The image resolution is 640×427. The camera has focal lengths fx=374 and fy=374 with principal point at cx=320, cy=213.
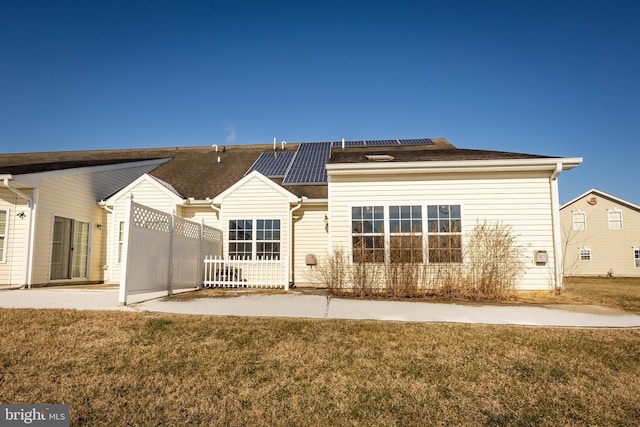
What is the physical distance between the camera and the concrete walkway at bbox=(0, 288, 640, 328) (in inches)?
251

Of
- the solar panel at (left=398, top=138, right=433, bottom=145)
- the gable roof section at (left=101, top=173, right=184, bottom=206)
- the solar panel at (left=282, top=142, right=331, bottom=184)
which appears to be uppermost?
the solar panel at (left=398, top=138, right=433, bottom=145)

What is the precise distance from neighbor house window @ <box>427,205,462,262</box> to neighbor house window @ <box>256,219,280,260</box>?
4.93 meters

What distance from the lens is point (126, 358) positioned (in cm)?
436

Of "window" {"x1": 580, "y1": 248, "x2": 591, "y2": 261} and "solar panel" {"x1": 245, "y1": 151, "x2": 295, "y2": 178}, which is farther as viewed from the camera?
"window" {"x1": 580, "y1": 248, "x2": 591, "y2": 261}

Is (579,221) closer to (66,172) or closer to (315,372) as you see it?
(315,372)

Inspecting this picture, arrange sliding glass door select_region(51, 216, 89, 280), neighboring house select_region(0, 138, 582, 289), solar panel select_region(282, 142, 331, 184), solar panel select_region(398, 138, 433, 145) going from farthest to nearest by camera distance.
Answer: solar panel select_region(398, 138, 433, 145) → solar panel select_region(282, 142, 331, 184) → sliding glass door select_region(51, 216, 89, 280) → neighboring house select_region(0, 138, 582, 289)

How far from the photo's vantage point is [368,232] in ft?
34.0

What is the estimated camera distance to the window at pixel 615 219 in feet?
86.2

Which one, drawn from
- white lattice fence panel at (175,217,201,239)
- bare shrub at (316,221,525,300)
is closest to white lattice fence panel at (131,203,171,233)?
white lattice fence panel at (175,217,201,239)

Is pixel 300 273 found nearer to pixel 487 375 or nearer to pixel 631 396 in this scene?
pixel 487 375

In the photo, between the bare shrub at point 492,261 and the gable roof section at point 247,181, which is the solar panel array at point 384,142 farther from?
the bare shrub at point 492,261

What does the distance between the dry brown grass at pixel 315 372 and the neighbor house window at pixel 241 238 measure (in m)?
6.58

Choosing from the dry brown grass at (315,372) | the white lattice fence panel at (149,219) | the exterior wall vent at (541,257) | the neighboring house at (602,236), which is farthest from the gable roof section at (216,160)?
the neighboring house at (602,236)

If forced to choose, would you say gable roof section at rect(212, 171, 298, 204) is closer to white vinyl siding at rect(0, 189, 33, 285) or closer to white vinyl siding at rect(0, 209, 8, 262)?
white vinyl siding at rect(0, 189, 33, 285)
